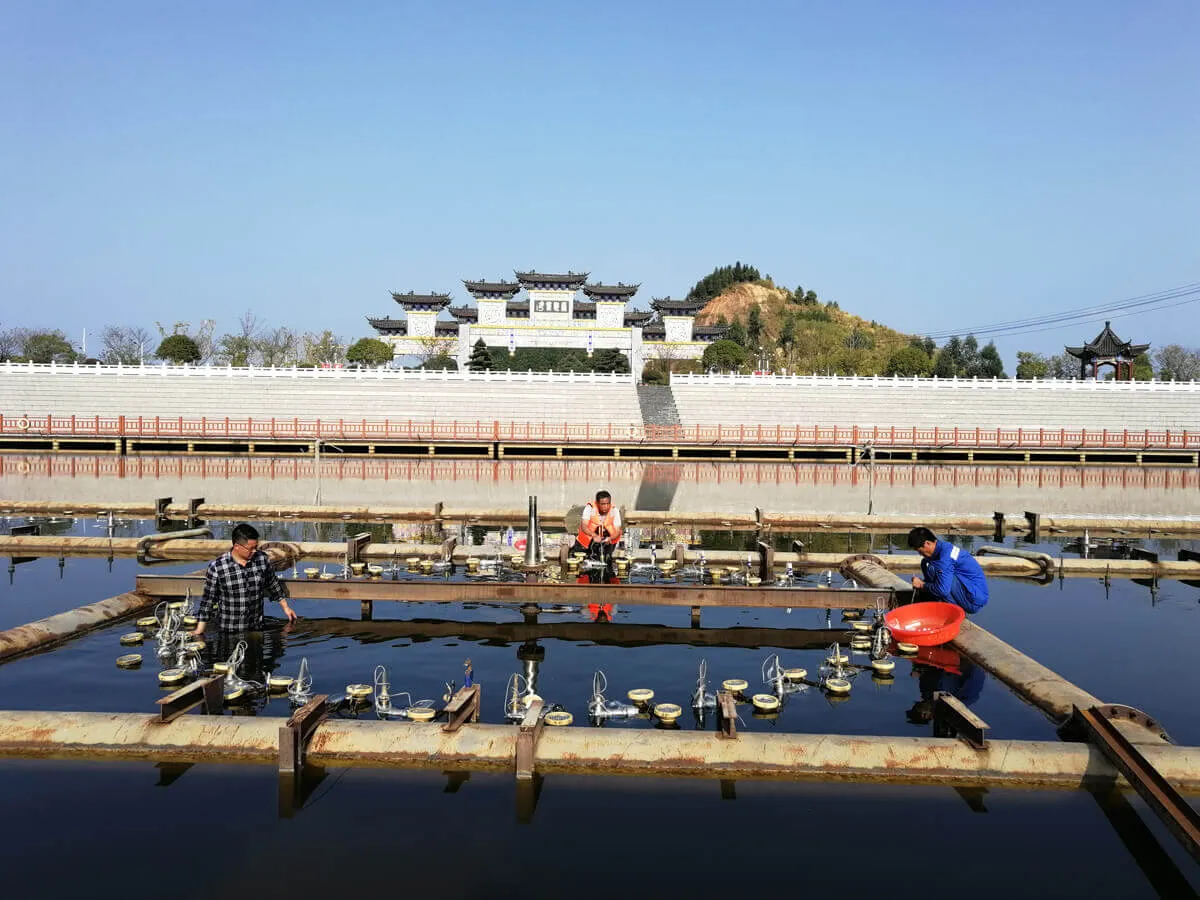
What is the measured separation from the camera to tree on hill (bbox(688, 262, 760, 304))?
150 meters

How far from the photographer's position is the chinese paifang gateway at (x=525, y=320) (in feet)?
294

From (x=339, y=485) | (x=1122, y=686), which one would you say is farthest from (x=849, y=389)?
(x=1122, y=686)

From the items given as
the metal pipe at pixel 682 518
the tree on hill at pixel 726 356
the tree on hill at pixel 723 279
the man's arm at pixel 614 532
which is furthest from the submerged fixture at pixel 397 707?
the tree on hill at pixel 723 279

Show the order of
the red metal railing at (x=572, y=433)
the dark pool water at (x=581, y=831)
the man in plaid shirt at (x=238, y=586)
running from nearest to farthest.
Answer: the dark pool water at (x=581, y=831), the man in plaid shirt at (x=238, y=586), the red metal railing at (x=572, y=433)

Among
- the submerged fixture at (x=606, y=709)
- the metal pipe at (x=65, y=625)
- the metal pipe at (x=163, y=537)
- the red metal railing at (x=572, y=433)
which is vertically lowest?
the submerged fixture at (x=606, y=709)

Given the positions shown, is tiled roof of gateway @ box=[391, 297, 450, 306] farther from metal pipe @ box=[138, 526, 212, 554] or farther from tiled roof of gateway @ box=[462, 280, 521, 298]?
metal pipe @ box=[138, 526, 212, 554]

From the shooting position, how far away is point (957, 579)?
11180 millimetres

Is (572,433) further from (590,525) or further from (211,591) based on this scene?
(211,591)

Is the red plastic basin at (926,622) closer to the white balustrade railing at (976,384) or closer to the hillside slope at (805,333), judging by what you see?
the white balustrade railing at (976,384)

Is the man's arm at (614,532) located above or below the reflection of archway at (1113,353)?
below

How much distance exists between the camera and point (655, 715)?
8.70m

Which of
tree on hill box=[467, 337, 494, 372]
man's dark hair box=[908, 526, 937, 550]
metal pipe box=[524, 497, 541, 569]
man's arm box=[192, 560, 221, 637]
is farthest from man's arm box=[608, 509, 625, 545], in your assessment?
tree on hill box=[467, 337, 494, 372]

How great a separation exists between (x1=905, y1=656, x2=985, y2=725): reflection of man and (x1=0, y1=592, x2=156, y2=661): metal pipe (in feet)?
31.7

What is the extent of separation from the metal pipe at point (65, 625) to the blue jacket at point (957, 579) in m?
10.5
